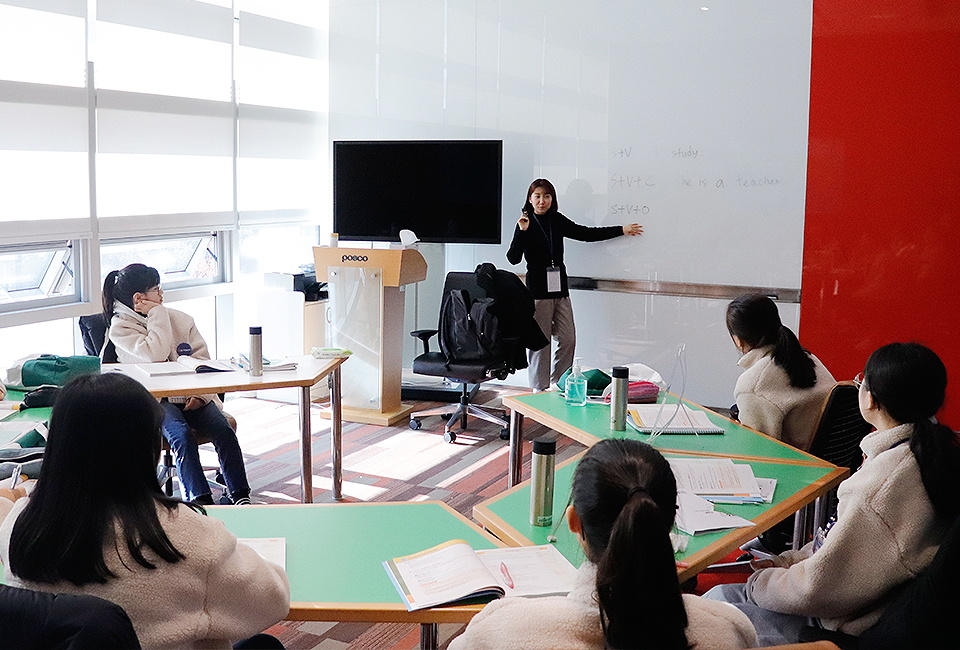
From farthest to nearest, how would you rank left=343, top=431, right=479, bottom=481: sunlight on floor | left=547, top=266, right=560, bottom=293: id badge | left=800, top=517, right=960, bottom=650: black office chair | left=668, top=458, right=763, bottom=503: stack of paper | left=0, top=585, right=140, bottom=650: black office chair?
left=547, top=266, right=560, bottom=293: id badge < left=343, top=431, right=479, bottom=481: sunlight on floor < left=668, top=458, right=763, bottom=503: stack of paper < left=800, top=517, right=960, bottom=650: black office chair < left=0, top=585, right=140, bottom=650: black office chair

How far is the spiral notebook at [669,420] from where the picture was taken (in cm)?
333

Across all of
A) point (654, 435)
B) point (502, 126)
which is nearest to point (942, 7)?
point (502, 126)

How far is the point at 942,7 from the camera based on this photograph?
5.16 metres

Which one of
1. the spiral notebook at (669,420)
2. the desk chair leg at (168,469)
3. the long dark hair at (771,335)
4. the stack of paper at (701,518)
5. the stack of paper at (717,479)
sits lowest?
the desk chair leg at (168,469)

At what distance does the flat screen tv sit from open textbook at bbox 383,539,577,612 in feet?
13.8

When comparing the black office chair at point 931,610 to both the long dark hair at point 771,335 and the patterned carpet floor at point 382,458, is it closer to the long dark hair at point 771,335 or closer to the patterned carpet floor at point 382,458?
the long dark hair at point 771,335

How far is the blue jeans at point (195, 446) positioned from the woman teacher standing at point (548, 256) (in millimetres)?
2575

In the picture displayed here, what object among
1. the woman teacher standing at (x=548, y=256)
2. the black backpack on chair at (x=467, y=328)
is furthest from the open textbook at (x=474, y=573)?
the woman teacher standing at (x=548, y=256)

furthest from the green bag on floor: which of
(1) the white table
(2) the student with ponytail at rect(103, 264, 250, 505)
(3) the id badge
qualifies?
(3) the id badge

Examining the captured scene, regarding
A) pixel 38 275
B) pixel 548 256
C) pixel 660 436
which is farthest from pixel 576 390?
pixel 38 275

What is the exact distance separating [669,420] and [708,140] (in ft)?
9.93

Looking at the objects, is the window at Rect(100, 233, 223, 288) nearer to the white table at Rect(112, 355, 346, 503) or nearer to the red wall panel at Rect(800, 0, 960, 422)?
the white table at Rect(112, 355, 346, 503)

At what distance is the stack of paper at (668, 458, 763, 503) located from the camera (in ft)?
8.57

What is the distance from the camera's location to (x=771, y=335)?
338cm
